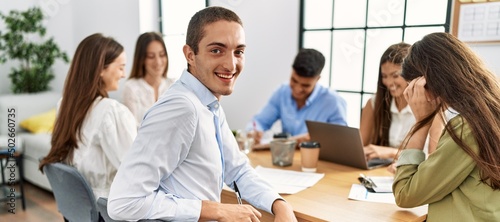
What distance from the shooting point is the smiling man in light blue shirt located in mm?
1045

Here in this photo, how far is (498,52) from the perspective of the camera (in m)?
2.29

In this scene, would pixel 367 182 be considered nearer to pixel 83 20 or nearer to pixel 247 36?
pixel 83 20

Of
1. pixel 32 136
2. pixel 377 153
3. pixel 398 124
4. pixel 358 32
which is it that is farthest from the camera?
pixel 32 136

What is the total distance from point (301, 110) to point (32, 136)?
8.58 feet

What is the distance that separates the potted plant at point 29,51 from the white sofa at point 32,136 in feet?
0.27

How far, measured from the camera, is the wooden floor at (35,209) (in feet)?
9.97

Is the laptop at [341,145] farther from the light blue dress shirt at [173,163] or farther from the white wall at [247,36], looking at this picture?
the white wall at [247,36]

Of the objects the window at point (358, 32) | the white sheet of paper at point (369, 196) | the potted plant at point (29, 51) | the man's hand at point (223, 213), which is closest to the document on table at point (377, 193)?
the white sheet of paper at point (369, 196)

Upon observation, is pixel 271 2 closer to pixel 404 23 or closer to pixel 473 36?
pixel 404 23

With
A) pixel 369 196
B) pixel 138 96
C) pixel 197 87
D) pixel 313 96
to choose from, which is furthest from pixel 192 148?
pixel 138 96

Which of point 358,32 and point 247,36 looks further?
point 247,36

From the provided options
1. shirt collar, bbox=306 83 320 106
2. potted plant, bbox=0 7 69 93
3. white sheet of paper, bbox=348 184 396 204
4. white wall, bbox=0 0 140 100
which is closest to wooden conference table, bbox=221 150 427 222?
white sheet of paper, bbox=348 184 396 204

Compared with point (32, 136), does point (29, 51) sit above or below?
above

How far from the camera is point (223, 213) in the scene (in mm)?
1121
